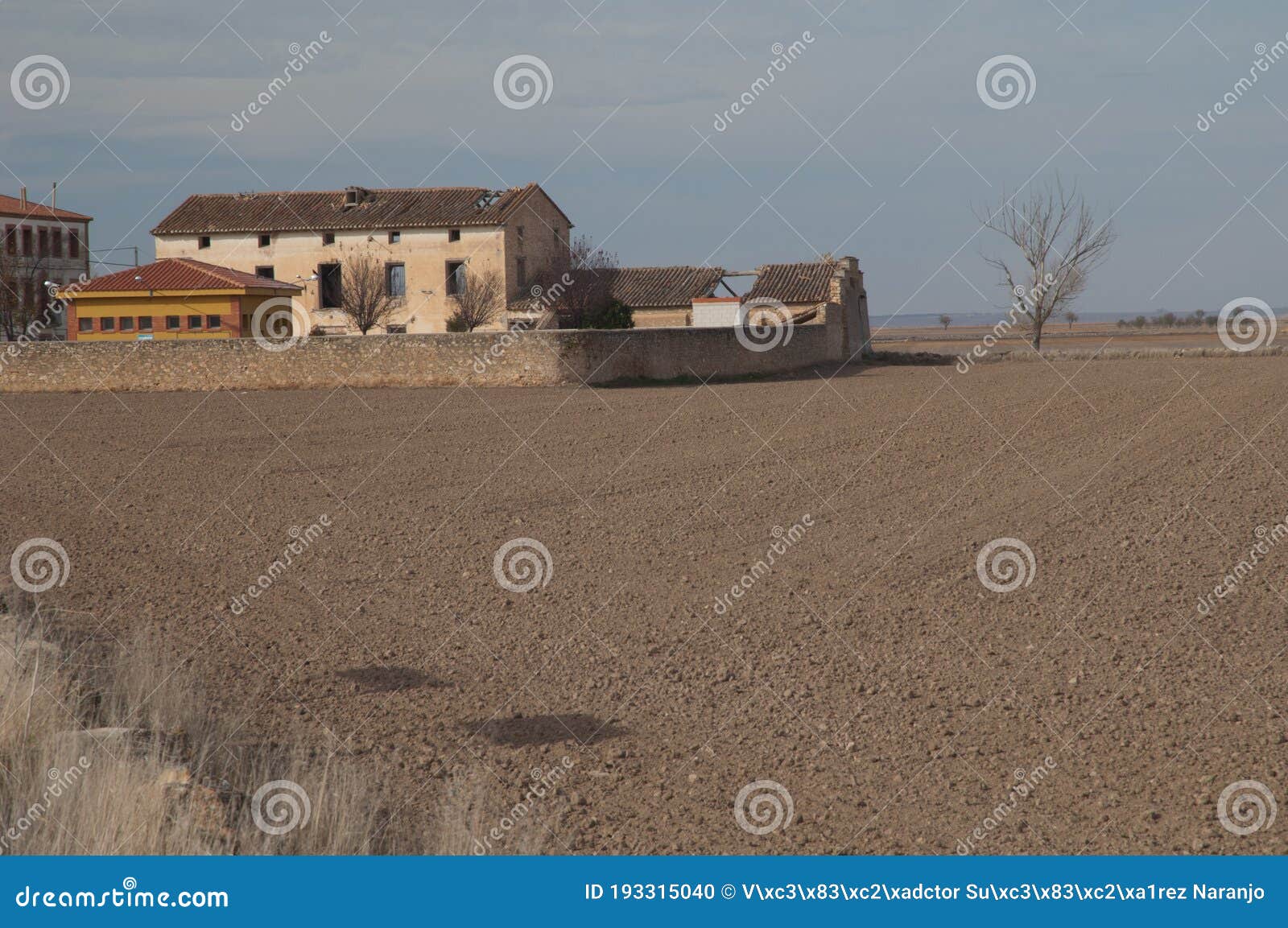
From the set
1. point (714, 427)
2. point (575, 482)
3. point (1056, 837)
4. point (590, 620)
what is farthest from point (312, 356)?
point (1056, 837)

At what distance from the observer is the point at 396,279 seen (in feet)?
146

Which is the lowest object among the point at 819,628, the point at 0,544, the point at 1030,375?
the point at 819,628

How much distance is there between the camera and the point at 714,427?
66.5 ft

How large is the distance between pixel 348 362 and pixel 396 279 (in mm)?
17498

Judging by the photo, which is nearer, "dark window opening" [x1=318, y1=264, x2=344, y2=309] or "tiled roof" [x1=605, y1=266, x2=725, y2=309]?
"tiled roof" [x1=605, y1=266, x2=725, y2=309]

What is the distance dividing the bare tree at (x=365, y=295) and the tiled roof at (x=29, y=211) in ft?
63.8

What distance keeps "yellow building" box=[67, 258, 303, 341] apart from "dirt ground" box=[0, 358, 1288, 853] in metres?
15.9

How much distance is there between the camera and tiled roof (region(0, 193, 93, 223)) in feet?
175

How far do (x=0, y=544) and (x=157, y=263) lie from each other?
27.9m

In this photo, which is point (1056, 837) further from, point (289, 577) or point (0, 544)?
point (0, 544)

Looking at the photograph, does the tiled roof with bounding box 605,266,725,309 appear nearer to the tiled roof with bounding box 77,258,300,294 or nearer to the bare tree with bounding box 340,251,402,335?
the bare tree with bounding box 340,251,402,335

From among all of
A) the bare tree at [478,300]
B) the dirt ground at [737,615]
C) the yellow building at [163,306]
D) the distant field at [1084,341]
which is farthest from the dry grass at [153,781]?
the distant field at [1084,341]

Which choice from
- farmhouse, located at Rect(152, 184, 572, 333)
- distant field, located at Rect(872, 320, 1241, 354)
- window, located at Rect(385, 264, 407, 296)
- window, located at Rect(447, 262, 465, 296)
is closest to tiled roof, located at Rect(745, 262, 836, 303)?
distant field, located at Rect(872, 320, 1241, 354)

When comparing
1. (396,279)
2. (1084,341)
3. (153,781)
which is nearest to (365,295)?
(396,279)
